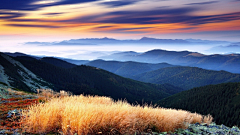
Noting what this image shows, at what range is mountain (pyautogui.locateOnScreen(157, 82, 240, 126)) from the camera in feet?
389

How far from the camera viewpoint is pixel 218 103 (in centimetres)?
13862

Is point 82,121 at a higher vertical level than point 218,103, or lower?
higher

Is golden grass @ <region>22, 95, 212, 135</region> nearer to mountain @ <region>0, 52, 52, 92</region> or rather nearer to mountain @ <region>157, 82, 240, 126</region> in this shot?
mountain @ <region>0, 52, 52, 92</region>

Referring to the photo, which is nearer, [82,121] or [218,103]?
[82,121]

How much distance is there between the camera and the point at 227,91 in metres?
151

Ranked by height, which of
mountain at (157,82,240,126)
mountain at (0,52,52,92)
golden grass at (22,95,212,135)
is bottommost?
mountain at (157,82,240,126)

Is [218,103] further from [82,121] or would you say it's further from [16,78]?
[82,121]

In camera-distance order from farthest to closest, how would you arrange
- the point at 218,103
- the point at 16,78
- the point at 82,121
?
the point at 218,103
the point at 16,78
the point at 82,121

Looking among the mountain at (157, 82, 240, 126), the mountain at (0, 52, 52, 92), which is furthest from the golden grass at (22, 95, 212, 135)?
the mountain at (157, 82, 240, 126)

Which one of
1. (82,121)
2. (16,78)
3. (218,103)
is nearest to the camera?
(82,121)

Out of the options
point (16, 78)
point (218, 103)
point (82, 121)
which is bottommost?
point (218, 103)

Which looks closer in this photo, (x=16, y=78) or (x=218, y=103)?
(x=16, y=78)

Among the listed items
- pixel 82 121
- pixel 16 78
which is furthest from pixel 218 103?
pixel 82 121

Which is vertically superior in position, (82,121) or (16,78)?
(82,121)
